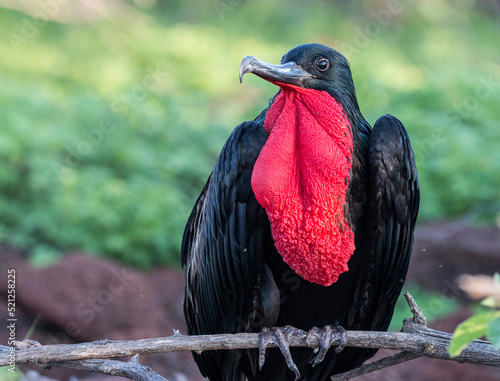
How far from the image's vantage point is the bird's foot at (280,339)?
2.53m

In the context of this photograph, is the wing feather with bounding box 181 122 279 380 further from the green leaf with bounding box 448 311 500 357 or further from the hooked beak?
the green leaf with bounding box 448 311 500 357

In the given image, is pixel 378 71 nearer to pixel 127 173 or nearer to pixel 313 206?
pixel 127 173

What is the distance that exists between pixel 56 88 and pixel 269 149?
255 inches

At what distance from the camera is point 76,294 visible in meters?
5.30

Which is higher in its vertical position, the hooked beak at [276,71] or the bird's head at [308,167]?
the hooked beak at [276,71]

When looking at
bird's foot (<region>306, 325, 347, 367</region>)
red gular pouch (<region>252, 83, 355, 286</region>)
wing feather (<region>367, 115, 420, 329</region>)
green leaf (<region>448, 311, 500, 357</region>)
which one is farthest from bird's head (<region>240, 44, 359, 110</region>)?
green leaf (<region>448, 311, 500, 357</region>)

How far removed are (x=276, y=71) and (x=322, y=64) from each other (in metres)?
0.22

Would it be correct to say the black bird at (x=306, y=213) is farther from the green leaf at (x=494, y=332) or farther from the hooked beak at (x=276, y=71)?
the green leaf at (x=494, y=332)

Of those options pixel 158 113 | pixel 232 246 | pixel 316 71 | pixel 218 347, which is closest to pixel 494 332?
pixel 218 347

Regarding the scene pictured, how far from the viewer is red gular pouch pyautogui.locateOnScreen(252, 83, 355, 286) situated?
2471mm

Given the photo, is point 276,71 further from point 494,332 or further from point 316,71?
point 494,332

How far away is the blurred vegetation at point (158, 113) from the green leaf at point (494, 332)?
4549 millimetres

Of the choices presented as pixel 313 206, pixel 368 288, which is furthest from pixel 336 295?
pixel 313 206

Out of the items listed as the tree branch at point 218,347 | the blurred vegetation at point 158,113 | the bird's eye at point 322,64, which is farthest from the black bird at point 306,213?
the blurred vegetation at point 158,113
